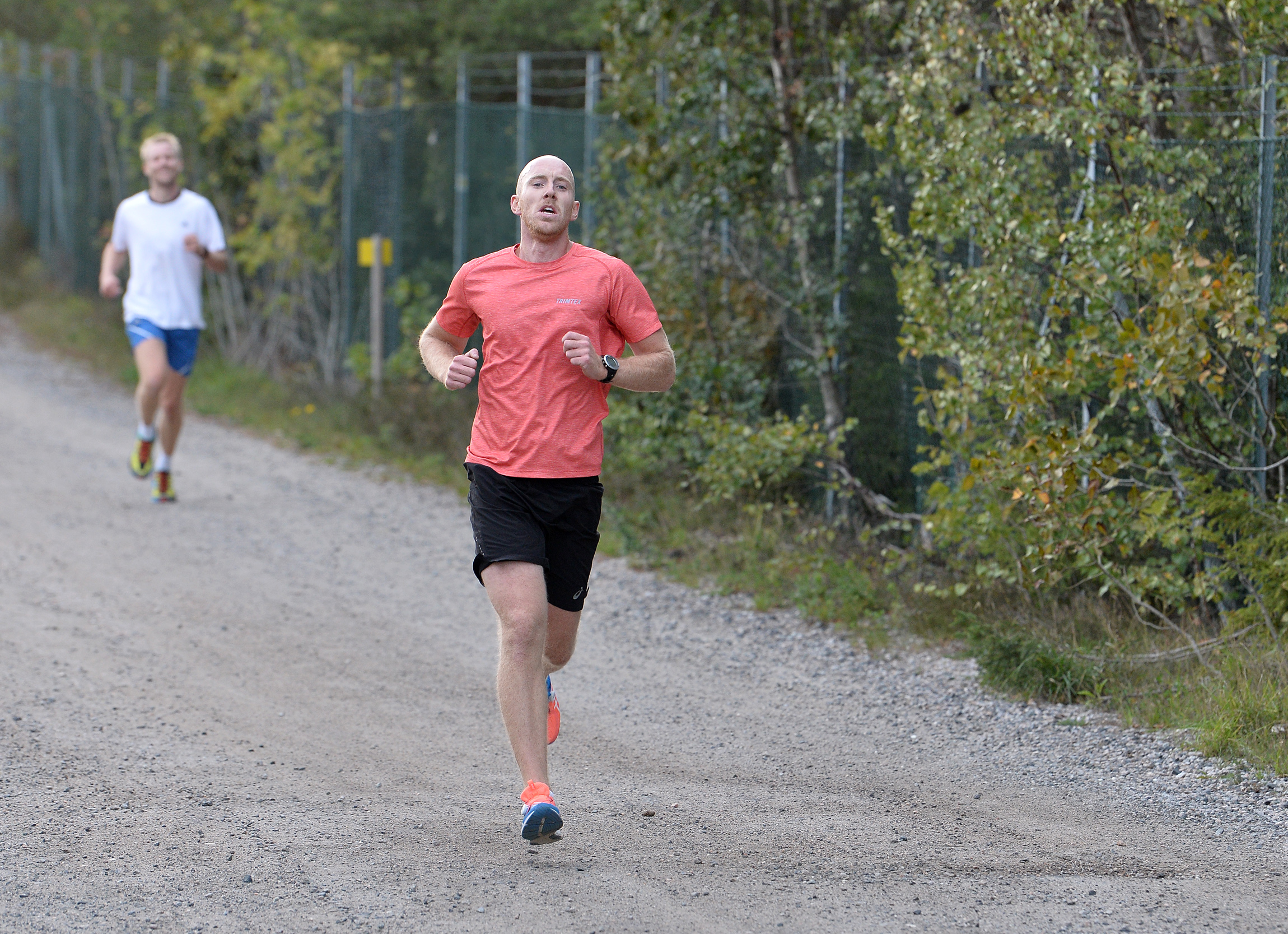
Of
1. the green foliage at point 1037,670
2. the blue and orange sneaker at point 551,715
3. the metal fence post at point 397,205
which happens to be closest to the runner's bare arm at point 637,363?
the blue and orange sneaker at point 551,715

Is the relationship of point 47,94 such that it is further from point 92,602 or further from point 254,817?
point 254,817

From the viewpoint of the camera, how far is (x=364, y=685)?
6273 mm

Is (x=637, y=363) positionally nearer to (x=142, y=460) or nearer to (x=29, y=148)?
(x=142, y=460)

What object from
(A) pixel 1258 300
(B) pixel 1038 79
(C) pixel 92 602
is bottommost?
(C) pixel 92 602

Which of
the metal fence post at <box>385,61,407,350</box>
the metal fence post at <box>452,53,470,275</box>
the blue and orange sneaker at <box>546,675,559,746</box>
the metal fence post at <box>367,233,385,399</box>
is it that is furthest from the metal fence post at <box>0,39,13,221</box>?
the blue and orange sneaker at <box>546,675,559,746</box>

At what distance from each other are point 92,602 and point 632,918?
4.36 m

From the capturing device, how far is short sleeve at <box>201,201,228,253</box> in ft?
31.2

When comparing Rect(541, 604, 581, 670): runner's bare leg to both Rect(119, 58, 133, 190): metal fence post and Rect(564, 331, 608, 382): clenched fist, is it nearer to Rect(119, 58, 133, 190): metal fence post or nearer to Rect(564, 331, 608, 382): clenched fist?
Rect(564, 331, 608, 382): clenched fist

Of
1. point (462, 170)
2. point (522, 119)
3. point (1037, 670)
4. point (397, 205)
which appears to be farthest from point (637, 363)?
point (397, 205)

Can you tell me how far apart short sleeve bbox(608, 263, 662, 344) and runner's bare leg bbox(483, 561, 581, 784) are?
80 cm

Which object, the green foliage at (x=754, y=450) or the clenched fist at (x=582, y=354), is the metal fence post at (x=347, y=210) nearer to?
the green foliage at (x=754, y=450)

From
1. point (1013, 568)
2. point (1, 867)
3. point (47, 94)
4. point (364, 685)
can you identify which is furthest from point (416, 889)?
point (47, 94)

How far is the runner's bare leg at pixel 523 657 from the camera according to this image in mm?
4488

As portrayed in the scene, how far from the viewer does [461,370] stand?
4543mm
